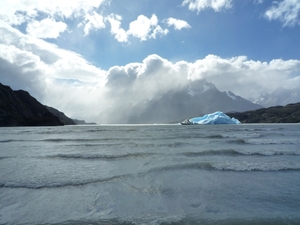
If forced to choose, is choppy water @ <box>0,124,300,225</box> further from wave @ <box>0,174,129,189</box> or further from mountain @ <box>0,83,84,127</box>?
mountain @ <box>0,83,84,127</box>

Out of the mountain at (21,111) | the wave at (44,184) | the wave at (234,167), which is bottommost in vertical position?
the wave at (234,167)

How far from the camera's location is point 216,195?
9688 millimetres

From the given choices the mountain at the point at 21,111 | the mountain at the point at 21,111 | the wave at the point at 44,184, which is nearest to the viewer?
the wave at the point at 44,184

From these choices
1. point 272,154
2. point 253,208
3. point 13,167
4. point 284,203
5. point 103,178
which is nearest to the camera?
point 253,208

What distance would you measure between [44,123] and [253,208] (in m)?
191

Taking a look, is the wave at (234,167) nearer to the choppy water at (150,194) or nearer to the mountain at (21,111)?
the choppy water at (150,194)

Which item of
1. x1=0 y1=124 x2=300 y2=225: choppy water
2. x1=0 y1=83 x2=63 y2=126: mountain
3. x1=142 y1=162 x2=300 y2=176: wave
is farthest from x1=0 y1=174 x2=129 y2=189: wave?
x1=0 y1=83 x2=63 y2=126: mountain

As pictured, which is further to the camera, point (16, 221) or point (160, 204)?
point (160, 204)

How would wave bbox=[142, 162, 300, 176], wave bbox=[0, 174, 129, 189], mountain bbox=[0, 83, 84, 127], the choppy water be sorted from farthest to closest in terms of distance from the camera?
mountain bbox=[0, 83, 84, 127] < wave bbox=[142, 162, 300, 176] < wave bbox=[0, 174, 129, 189] < the choppy water

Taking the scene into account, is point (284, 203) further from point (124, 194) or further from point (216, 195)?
point (124, 194)

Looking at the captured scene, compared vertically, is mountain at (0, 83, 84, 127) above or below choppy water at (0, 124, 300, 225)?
above

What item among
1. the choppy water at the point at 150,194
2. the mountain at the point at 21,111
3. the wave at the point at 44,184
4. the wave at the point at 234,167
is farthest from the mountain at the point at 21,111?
the wave at the point at 234,167

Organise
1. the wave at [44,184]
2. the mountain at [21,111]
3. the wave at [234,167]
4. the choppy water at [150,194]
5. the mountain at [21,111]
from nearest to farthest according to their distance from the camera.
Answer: the choppy water at [150,194] → the wave at [44,184] → the wave at [234,167] → the mountain at [21,111] → the mountain at [21,111]

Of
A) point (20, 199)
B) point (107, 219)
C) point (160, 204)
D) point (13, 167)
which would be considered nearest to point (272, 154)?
point (160, 204)
